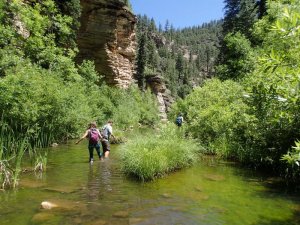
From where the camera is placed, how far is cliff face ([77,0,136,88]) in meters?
44.7

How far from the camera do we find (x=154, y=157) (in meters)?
11.6

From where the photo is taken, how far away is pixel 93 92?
34.5 m

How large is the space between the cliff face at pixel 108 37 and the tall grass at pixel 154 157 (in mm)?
33702

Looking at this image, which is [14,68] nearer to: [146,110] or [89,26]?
[89,26]

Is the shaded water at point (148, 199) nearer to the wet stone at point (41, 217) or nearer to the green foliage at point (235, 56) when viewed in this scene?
the wet stone at point (41, 217)

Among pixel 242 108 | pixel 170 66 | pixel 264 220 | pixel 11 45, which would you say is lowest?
pixel 264 220

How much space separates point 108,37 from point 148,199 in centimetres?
3959

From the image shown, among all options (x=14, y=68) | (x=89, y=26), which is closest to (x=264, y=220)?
(x=14, y=68)

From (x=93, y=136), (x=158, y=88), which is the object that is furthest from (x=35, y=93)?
(x=158, y=88)

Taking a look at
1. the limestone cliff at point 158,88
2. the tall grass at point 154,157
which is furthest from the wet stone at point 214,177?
the limestone cliff at point 158,88

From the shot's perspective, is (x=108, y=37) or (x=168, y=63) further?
(x=168, y=63)

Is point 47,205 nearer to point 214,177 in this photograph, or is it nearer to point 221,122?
point 214,177

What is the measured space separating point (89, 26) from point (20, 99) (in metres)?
31.8

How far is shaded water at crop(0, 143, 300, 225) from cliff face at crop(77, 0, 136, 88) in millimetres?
34879
